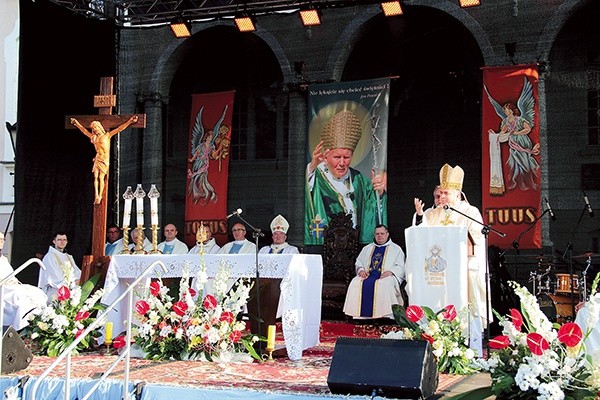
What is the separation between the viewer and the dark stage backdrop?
11891mm

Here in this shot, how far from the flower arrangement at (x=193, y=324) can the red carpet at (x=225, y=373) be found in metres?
0.16

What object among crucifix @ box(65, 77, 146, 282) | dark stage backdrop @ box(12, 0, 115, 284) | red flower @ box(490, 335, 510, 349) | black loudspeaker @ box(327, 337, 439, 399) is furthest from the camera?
dark stage backdrop @ box(12, 0, 115, 284)

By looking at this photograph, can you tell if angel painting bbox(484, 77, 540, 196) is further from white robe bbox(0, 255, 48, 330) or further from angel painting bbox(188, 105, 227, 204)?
white robe bbox(0, 255, 48, 330)

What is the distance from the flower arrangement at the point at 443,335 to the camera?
20.0 feet

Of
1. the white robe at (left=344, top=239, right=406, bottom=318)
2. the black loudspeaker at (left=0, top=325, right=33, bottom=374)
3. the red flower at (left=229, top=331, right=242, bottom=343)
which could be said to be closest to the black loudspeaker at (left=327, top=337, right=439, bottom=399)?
the red flower at (left=229, top=331, right=242, bottom=343)

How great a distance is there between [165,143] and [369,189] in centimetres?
386

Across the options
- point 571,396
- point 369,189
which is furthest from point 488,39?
point 571,396

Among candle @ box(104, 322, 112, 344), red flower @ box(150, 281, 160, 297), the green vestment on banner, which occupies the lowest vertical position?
candle @ box(104, 322, 112, 344)

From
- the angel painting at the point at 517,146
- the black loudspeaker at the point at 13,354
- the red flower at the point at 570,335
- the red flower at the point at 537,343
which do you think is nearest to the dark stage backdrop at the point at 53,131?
the black loudspeaker at the point at 13,354

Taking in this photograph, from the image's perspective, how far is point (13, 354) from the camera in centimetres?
613

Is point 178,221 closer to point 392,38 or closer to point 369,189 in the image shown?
point 369,189

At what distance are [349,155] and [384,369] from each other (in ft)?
25.0

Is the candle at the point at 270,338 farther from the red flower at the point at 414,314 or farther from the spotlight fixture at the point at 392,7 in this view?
the spotlight fixture at the point at 392,7

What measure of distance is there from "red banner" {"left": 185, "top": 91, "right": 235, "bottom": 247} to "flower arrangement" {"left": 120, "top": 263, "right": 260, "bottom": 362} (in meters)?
6.04
